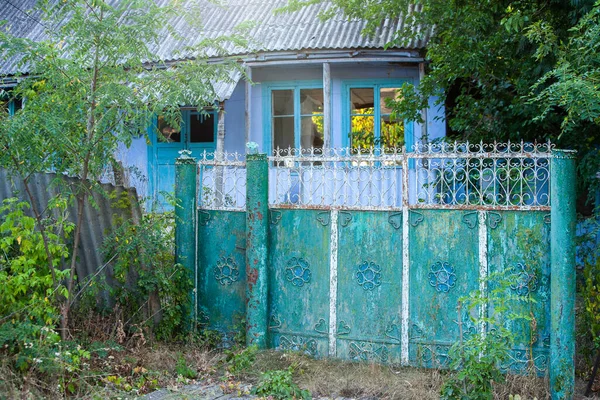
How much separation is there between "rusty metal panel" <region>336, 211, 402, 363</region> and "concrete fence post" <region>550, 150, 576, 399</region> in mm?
1256

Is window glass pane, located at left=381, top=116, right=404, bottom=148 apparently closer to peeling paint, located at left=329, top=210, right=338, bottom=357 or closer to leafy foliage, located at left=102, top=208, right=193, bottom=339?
peeling paint, located at left=329, top=210, right=338, bottom=357

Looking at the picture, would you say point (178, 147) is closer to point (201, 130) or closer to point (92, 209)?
point (201, 130)

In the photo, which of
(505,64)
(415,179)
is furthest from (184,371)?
(505,64)

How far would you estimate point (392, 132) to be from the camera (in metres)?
10.6

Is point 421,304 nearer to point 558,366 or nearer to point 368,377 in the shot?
point 368,377

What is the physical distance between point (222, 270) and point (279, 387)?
5.18 feet

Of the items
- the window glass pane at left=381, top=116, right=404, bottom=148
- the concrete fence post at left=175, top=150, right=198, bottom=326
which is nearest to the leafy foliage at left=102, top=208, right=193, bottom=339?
the concrete fence post at left=175, top=150, right=198, bottom=326

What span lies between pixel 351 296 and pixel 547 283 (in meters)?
1.64

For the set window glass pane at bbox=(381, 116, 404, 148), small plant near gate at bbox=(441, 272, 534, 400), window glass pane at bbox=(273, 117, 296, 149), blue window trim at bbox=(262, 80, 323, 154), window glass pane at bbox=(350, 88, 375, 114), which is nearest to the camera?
small plant near gate at bbox=(441, 272, 534, 400)

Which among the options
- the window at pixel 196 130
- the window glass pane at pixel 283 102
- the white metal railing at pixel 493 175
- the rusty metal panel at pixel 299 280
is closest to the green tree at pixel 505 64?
the white metal railing at pixel 493 175

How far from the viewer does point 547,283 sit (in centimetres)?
493

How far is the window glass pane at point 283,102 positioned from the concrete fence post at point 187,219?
5.34 metres

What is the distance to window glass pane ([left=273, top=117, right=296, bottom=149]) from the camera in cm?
1119

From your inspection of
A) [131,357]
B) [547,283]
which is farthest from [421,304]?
[131,357]
